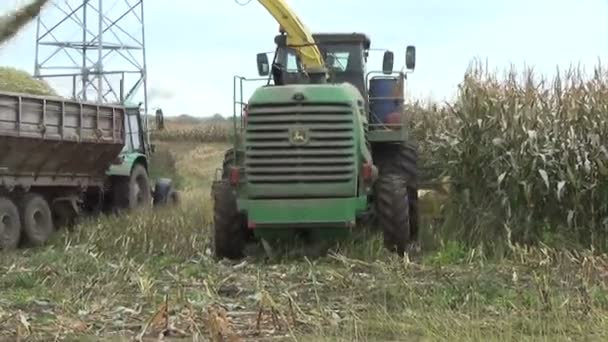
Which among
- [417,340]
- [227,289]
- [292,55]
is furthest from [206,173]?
[417,340]

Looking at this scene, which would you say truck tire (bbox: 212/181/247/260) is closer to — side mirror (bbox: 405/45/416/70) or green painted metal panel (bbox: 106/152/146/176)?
side mirror (bbox: 405/45/416/70)

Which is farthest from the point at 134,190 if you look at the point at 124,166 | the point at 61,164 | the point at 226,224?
the point at 226,224

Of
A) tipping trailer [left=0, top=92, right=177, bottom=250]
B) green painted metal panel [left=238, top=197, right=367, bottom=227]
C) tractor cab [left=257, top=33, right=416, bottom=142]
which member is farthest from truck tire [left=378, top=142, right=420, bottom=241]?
tipping trailer [left=0, top=92, right=177, bottom=250]

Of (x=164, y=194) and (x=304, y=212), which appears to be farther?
(x=164, y=194)

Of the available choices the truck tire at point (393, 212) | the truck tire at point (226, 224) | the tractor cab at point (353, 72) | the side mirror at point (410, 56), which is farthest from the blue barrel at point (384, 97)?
the truck tire at point (226, 224)

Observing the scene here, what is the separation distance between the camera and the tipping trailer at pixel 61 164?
45.3ft

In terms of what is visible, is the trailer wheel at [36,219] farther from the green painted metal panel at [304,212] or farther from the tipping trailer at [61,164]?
the green painted metal panel at [304,212]

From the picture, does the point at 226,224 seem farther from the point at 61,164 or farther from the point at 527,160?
the point at 61,164

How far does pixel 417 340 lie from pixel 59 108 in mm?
9767

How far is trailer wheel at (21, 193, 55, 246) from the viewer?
14430 mm

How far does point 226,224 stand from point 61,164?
189 inches

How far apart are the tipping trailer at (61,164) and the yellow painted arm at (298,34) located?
4.01 metres

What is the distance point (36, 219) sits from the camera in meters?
14.9

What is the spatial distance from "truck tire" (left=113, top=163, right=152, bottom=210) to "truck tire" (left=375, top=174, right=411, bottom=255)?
23.9 ft
